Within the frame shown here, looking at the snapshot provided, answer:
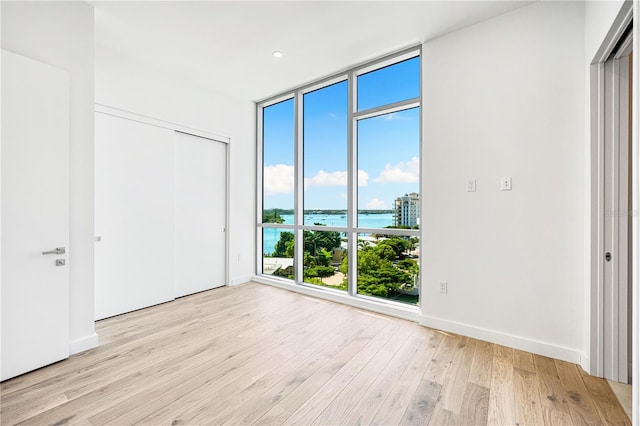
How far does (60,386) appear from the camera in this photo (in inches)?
71.6

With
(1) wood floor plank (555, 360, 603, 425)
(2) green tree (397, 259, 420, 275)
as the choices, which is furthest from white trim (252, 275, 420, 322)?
(1) wood floor plank (555, 360, 603, 425)

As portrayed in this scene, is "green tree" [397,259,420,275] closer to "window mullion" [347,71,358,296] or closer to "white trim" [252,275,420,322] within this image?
"white trim" [252,275,420,322]

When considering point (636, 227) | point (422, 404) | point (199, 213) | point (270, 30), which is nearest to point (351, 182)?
point (270, 30)

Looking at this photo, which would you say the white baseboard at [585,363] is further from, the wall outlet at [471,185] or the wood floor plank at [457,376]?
the wall outlet at [471,185]

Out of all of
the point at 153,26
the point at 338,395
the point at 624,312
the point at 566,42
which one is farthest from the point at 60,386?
the point at 566,42

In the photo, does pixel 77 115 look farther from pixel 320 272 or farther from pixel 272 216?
pixel 320 272

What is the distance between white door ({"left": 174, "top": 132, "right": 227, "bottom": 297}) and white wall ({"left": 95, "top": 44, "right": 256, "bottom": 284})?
0.15 metres

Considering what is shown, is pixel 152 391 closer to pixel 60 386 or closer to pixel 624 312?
pixel 60 386

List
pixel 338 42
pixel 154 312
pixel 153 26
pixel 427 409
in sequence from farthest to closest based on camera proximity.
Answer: pixel 154 312 → pixel 338 42 → pixel 153 26 → pixel 427 409

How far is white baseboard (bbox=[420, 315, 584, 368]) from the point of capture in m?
2.12

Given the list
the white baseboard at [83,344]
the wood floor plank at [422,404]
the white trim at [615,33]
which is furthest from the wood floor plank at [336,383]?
the white trim at [615,33]

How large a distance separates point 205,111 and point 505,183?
3.53 meters

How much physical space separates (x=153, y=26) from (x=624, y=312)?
412cm

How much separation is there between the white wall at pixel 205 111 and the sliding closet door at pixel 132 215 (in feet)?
0.86
